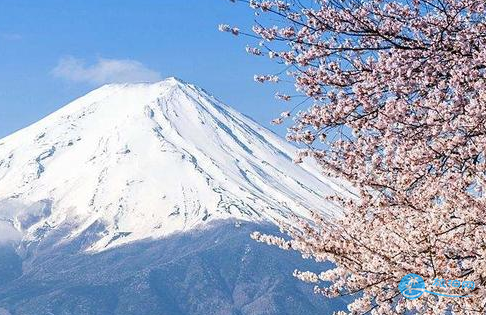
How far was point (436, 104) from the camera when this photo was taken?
7762 mm

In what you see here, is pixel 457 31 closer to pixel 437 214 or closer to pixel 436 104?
pixel 436 104

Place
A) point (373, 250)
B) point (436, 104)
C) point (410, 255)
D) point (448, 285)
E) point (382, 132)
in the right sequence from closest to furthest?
point (448, 285)
point (410, 255)
point (373, 250)
point (436, 104)
point (382, 132)

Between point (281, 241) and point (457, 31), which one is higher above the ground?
point (457, 31)

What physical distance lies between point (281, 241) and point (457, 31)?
2788 mm

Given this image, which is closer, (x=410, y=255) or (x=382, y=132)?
(x=410, y=255)

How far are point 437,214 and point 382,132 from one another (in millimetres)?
1729

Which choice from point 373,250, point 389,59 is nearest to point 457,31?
point 389,59

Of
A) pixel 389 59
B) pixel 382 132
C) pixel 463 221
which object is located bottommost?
pixel 463 221

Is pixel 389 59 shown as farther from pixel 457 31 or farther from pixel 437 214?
pixel 437 214

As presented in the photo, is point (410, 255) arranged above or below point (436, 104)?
below

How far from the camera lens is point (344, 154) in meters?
9.02

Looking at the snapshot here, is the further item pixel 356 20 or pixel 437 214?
pixel 356 20

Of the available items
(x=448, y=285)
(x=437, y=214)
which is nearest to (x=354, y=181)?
(x=437, y=214)

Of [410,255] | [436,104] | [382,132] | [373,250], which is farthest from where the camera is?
[382,132]
